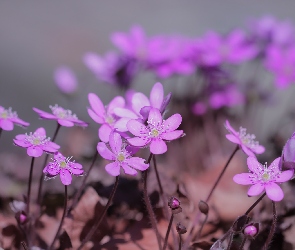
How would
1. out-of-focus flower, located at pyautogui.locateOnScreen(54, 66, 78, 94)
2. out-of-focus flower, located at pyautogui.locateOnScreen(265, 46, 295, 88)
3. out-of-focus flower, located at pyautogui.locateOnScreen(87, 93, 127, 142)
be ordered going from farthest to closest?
out-of-focus flower, located at pyautogui.locateOnScreen(54, 66, 78, 94) → out-of-focus flower, located at pyautogui.locateOnScreen(265, 46, 295, 88) → out-of-focus flower, located at pyautogui.locateOnScreen(87, 93, 127, 142)

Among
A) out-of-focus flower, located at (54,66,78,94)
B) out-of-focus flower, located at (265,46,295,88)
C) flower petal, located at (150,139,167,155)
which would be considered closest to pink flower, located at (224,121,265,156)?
flower petal, located at (150,139,167,155)

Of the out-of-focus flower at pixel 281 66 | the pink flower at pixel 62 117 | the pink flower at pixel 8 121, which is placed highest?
the pink flower at pixel 62 117

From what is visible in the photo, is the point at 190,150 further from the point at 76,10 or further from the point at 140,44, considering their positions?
the point at 76,10

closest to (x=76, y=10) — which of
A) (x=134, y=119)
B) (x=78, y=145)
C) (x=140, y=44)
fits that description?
(x=78, y=145)

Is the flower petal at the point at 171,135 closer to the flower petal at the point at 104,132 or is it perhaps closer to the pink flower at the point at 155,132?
the pink flower at the point at 155,132

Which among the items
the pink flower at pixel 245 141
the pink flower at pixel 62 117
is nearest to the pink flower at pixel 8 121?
the pink flower at pixel 62 117

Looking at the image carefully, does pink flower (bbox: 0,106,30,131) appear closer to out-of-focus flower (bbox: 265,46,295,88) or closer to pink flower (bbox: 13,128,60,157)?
pink flower (bbox: 13,128,60,157)

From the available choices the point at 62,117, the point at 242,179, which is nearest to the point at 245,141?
the point at 242,179
